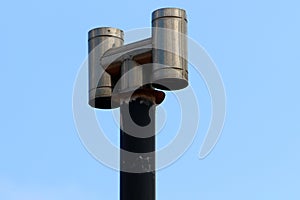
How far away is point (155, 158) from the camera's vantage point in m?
17.1

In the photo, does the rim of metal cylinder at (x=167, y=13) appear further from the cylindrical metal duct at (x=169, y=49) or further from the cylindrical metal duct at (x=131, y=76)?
the cylindrical metal duct at (x=131, y=76)

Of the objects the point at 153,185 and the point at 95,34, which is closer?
the point at 153,185

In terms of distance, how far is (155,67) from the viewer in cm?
1734

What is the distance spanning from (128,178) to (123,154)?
0.36m

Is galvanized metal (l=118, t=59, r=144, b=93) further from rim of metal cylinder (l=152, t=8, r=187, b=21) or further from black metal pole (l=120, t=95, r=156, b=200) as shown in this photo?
rim of metal cylinder (l=152, t=8, r=187, b=21)

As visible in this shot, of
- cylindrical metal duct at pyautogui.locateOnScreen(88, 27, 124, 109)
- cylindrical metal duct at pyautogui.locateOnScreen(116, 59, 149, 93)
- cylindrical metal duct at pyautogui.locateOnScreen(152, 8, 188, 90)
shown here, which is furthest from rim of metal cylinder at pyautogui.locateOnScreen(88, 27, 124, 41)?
cylindrical metal duct at pyautogui.locateOnScreen(152, 8, 188, 90)

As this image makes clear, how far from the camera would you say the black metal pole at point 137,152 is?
55.1 feet

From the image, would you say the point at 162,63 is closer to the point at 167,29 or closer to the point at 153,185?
the point at 167,29

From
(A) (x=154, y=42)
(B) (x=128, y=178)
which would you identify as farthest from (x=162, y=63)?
(B) (x=128, y=178)

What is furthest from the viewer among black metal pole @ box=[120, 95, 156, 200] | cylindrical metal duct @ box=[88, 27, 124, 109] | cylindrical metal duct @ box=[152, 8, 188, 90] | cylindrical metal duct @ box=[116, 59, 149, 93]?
cylindrical metal duct @ box=[88, 27, 124, 109]

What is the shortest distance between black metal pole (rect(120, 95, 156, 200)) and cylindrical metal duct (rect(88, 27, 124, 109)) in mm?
566

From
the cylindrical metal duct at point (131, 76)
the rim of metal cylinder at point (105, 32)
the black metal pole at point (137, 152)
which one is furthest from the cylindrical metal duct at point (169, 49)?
the rim of metal cylinder at point (105, 32)

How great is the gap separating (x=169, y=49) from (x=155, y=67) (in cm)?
31

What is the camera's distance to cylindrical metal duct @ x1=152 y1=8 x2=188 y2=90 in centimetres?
1722
